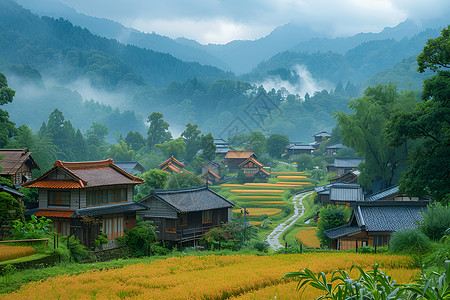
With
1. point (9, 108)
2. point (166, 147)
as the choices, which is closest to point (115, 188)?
point (166, 147)

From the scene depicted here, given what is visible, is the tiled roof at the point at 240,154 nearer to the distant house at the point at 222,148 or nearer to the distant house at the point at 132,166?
the distant house at the point at 222,148

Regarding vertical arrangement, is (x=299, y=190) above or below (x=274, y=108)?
below

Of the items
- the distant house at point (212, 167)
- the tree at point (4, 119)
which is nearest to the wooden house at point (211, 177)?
the distant house at point (212, 167)

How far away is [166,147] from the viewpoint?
3565 inches

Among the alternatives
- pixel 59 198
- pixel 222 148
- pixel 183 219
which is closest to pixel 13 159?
pixel 59 198

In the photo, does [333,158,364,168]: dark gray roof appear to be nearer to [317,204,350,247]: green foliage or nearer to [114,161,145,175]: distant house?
[114,161,145,175]: distant house

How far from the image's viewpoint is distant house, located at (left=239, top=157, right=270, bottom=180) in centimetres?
7656

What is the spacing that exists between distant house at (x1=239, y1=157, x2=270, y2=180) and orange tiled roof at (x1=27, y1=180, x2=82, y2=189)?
161 ft

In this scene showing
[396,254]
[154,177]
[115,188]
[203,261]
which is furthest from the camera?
[154,177]

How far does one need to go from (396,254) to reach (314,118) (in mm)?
150659

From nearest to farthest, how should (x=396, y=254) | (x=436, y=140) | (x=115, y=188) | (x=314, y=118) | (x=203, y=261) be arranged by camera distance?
(x=396, y=254), (x=203, y=261), (x=436, y=140), (x=115, y=188), (x=314, y=118)

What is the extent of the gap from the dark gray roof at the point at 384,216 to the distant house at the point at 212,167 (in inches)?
1962

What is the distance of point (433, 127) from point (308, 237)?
713 inches

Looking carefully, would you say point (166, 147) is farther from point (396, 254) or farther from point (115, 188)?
point (396, 254)
